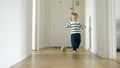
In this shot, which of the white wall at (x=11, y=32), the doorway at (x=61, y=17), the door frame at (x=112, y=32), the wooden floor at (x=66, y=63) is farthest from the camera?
the doorway at (x=61, y=17)

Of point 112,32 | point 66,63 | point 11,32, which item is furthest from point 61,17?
point 11,32

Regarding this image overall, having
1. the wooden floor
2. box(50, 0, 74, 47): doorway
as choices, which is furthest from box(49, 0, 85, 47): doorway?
the wooden floor

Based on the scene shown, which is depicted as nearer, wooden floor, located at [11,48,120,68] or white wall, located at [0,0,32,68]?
white wall, located at [0,0,32,68]

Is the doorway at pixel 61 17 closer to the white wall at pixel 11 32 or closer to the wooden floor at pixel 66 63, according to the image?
the wooden floor at pixel 66 63

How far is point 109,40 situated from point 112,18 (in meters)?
0.33

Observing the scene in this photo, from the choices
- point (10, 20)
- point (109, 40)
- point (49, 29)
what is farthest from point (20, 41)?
point (49, 29)

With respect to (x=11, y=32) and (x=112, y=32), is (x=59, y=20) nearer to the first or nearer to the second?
(x=112, y=32)

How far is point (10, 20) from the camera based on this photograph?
2477 mm

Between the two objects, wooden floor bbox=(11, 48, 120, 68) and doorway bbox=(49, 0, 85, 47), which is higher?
doorway bbox=(49, 0, 85, 47)

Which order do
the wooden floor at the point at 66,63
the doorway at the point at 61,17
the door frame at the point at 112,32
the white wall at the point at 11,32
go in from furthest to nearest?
the doorway at the point at 61,17, the door frame at the point at 112,32, the wooden floor at the point at 66,63, the white wall at the point at 11,32

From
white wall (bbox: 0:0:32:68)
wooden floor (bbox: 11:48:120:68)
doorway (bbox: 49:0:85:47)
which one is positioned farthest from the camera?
doorway (bbox: 49:0:85:47)

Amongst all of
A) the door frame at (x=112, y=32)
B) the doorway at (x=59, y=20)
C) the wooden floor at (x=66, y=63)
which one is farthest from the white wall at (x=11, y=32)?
the doorway at (x=59, y=20)

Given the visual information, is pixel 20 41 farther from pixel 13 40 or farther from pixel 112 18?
pixel 112 18

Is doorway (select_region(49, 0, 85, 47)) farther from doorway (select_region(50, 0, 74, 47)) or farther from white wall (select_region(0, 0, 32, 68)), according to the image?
white wall (select_region(0, 0, 32, 68))
